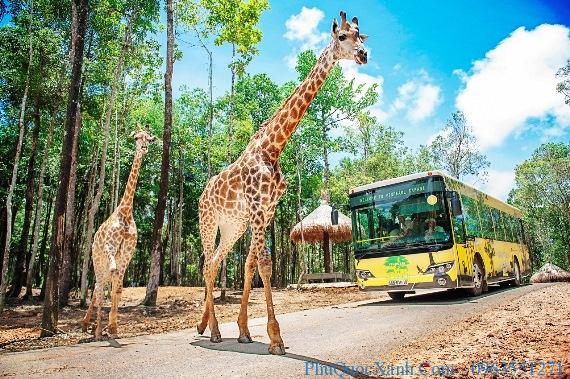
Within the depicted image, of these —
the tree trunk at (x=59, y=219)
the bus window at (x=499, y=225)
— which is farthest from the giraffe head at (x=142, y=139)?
the bus window at (x=499, y=225)

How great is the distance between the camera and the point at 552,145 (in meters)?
43.5

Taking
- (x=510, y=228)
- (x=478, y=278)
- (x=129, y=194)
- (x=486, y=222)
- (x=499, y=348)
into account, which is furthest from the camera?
(x=510, y=228)

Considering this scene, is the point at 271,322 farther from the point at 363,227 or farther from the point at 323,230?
the point at 323,230

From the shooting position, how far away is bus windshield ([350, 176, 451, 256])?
33.8 ft

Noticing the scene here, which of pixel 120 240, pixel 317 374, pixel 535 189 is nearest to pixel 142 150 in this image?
pixel 120 240

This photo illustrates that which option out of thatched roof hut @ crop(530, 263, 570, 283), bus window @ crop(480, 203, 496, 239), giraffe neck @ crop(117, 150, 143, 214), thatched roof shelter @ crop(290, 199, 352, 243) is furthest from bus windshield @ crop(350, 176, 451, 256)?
thatched roof hut @ crop(530, 263, 570, 283)

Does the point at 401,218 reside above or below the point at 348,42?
below

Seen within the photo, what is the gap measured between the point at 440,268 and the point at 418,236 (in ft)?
3.20

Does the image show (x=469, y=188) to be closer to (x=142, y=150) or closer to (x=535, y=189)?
(x=142, y=150)

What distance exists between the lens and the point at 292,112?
600 centimetres

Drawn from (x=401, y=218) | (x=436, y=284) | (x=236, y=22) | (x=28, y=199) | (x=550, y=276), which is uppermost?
(x=236, y=22)

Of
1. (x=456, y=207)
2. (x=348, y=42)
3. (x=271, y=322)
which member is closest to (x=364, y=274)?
(x=456, y=207)

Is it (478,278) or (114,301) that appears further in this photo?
(478,278)

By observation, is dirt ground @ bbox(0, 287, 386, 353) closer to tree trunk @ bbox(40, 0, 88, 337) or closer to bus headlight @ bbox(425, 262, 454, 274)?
tree trunk @ bbox(40, 0, 88, 337)
